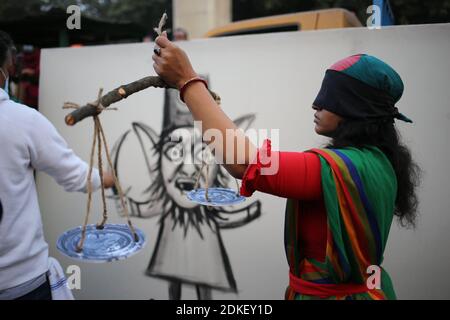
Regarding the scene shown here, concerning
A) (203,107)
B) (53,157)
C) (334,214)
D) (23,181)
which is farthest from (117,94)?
(334,214)

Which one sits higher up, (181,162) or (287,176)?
(287,176)

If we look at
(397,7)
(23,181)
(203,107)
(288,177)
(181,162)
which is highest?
(397,7)

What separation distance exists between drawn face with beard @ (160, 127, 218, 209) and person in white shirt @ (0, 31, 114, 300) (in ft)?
3.70

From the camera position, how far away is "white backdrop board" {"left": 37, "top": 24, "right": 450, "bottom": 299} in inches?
87.8

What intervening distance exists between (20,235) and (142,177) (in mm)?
1313

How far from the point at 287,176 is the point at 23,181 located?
109cm

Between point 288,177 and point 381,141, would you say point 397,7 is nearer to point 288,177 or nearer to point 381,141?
point 381,141

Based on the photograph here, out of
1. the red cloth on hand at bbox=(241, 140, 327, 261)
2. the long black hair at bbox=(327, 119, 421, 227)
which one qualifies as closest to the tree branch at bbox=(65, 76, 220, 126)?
the red cloth on hand at bbox=(241, 140, 327, 261)

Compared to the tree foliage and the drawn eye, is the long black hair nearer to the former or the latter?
the drawn eye

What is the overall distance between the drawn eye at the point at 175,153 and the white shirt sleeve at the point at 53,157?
3.63 ft

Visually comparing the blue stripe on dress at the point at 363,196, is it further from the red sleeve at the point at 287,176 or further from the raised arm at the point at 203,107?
A: the raised arm at the point at 203,107

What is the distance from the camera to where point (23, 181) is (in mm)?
1527
